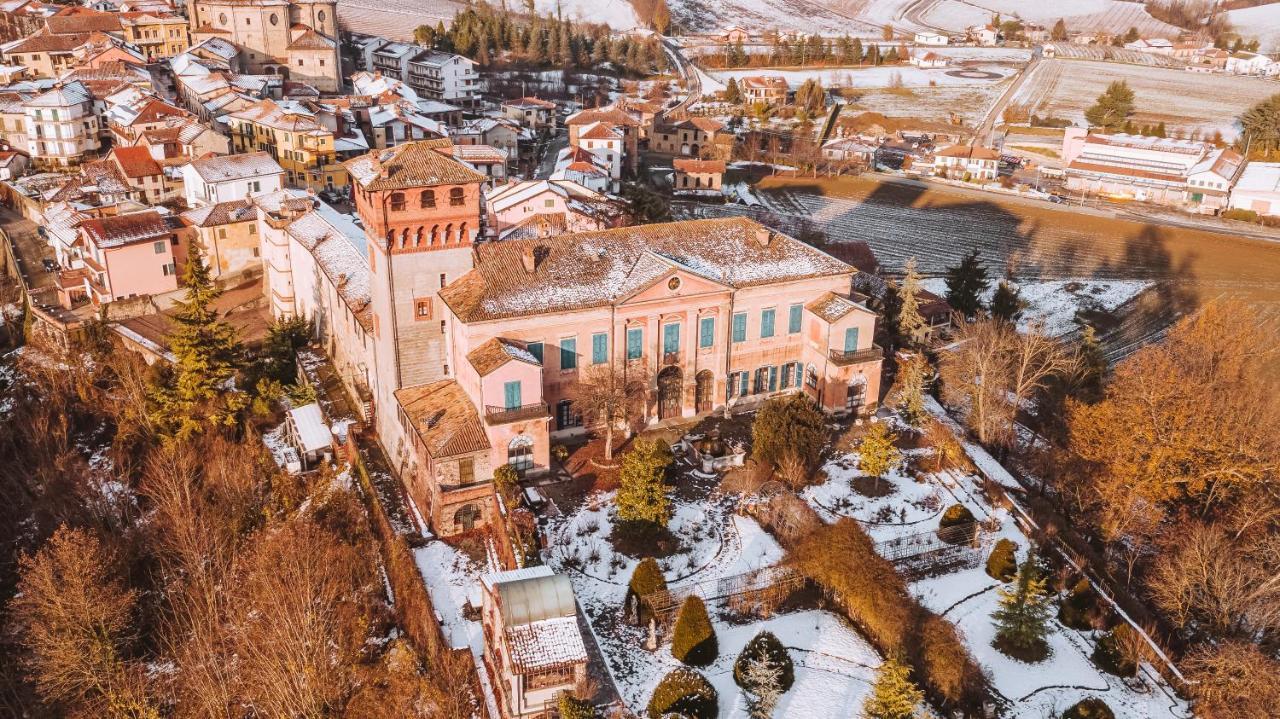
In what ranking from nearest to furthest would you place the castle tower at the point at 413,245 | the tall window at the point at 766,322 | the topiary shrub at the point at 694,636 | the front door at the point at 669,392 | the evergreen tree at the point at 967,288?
the topiary shrub at the point at 694,636
the castle tower at the point at 413,245
the front door at the point at 669,392
the tall window at the point at 766,322
the evergreen tree at the point at 967,288

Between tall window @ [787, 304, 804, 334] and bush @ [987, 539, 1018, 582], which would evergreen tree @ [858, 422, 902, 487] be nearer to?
bush @ [987, 539, 1018, 582]

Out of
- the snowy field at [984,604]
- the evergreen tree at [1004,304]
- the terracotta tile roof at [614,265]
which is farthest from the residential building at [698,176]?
the snowy field at [984,604]

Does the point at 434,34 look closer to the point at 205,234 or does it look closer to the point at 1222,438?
the point at 205,234

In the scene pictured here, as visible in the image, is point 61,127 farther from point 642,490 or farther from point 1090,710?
point 1090,710

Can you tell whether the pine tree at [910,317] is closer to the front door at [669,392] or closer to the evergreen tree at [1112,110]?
the front door at [669,392]

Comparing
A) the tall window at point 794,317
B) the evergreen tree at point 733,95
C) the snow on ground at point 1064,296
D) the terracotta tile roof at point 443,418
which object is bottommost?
the snow on ground at point 1064,296

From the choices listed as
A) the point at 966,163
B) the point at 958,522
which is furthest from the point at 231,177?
the point at 966,163
